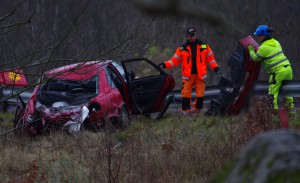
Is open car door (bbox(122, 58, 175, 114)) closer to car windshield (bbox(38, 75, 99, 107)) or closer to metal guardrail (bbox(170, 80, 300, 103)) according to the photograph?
car windshield (bbox(38, 75, 99, 107))

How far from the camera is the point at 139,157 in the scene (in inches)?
276

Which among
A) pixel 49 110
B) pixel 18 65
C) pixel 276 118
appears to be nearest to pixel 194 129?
pixel 276 118

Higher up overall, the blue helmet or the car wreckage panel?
the blue helmet

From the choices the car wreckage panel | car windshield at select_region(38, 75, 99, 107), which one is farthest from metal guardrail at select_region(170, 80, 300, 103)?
car windshield at select_region(38, 75, 99, 107)

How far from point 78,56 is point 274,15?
13431mm

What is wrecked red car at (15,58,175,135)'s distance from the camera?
33.5 feet

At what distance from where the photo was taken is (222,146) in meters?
7.13

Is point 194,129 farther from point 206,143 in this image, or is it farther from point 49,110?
point 49,110

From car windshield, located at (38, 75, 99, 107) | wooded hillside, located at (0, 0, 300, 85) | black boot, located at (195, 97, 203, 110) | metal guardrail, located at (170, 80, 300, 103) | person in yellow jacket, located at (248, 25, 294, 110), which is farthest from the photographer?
black boot, located at (195, 97, 203, 110)

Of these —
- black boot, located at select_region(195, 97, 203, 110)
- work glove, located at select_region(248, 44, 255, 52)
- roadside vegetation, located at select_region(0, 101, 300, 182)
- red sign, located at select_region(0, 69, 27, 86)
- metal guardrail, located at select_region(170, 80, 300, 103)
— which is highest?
work glove, located at select_region(248, 44, 255, 52)

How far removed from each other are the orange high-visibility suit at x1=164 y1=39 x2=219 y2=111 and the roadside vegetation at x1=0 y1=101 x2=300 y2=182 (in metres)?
3.23

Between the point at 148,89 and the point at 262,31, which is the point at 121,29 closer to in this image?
the point at 262,31

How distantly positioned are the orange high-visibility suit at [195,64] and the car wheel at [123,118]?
60.2 inches

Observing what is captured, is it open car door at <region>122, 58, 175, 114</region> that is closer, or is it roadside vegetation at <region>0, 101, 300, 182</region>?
roadside vegetation at <region>0, 101, 300, 182</region>
